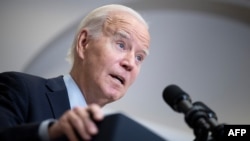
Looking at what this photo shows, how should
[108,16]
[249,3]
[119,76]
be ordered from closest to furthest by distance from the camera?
[119,76], [108,16], [249,3]

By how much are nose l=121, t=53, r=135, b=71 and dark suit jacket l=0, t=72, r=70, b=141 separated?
186mm

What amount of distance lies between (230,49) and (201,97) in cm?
43

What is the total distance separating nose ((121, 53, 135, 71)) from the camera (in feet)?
4.13

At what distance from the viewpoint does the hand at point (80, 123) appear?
2.08 ft

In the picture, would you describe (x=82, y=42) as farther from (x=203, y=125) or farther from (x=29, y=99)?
(x=203, y=125)

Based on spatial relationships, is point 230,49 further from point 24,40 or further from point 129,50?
point 129,50

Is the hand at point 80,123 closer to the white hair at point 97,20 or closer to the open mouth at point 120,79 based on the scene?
the open mouth at point 120,79

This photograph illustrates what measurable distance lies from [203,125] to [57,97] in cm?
51

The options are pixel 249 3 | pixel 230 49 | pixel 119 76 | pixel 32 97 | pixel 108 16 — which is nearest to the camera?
pixel 32 97

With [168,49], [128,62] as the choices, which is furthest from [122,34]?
[168,49]

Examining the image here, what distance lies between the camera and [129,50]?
50.9 inches

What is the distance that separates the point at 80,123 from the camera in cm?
64

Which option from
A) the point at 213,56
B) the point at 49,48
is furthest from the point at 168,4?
the point at 49,48

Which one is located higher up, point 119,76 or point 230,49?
point 230,49
